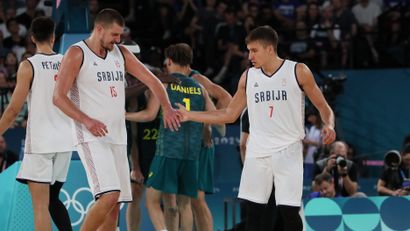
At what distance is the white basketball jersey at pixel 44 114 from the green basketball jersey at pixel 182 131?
1.43 m

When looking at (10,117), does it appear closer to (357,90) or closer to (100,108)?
(100,108)

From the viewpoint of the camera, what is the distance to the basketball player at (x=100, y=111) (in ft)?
28.7

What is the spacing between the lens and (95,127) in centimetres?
860

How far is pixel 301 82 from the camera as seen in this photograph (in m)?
9.02

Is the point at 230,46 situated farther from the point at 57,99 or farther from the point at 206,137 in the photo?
the point at 57,99

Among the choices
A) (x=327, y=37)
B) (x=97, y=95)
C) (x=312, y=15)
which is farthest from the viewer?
(x=312, y=15)

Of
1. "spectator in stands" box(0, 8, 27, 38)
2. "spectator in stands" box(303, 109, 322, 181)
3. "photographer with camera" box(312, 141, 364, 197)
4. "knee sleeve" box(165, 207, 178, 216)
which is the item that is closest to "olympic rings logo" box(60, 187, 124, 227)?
"knee sleeve" box(165, 207, 178, 216)

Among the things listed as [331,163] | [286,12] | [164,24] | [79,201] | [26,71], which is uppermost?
[286,12]

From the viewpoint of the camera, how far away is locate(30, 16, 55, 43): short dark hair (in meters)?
9.59

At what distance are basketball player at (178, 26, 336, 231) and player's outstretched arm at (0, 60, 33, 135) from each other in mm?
1488

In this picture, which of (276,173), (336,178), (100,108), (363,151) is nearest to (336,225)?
(336,178)

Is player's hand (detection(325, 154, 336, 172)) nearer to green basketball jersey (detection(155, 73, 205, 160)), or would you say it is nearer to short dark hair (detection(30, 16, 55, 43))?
green basketball jersey (detection(155, 73, 205, 160))

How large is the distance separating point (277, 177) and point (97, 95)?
1728 millimetres

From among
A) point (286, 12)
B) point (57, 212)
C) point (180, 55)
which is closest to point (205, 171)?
point (180, 55)
